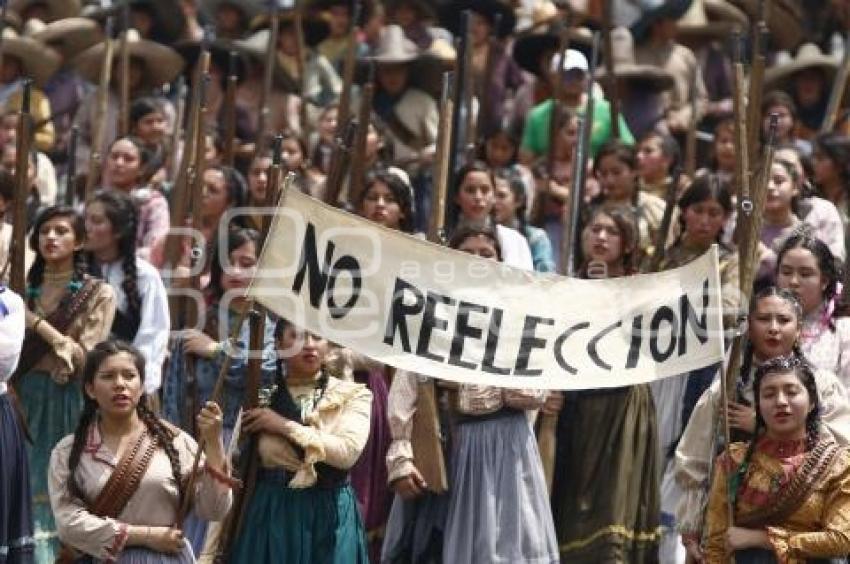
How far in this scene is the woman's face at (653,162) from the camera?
16.8 m

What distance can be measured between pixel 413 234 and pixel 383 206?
425 millimetres

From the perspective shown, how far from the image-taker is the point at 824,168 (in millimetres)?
16172

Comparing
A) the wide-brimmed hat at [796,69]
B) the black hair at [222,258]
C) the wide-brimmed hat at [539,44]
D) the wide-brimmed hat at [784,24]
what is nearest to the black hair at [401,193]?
the black hair at [222,258]

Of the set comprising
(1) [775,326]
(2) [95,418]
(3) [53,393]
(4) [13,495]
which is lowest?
(4) [13,495]

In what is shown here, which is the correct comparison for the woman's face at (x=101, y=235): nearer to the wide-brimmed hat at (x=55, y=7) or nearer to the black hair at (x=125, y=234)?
the black hair at (x=125, y=234)

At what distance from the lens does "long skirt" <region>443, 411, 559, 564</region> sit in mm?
12891

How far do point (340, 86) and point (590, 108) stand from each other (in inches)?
122

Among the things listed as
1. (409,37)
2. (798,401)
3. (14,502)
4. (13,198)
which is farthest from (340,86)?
(798,401)

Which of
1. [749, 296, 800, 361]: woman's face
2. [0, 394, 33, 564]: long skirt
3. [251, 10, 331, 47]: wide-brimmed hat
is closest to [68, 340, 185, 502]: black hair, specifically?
[0, 394, 33, 564]: long skirt

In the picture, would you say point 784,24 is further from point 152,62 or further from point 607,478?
point 607,478

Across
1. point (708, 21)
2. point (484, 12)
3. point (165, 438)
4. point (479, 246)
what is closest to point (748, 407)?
point (479, 246)

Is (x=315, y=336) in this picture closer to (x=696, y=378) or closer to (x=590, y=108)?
(x=696, y=378)

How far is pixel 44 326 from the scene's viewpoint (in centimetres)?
1360

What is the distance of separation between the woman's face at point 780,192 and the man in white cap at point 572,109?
2.85m
